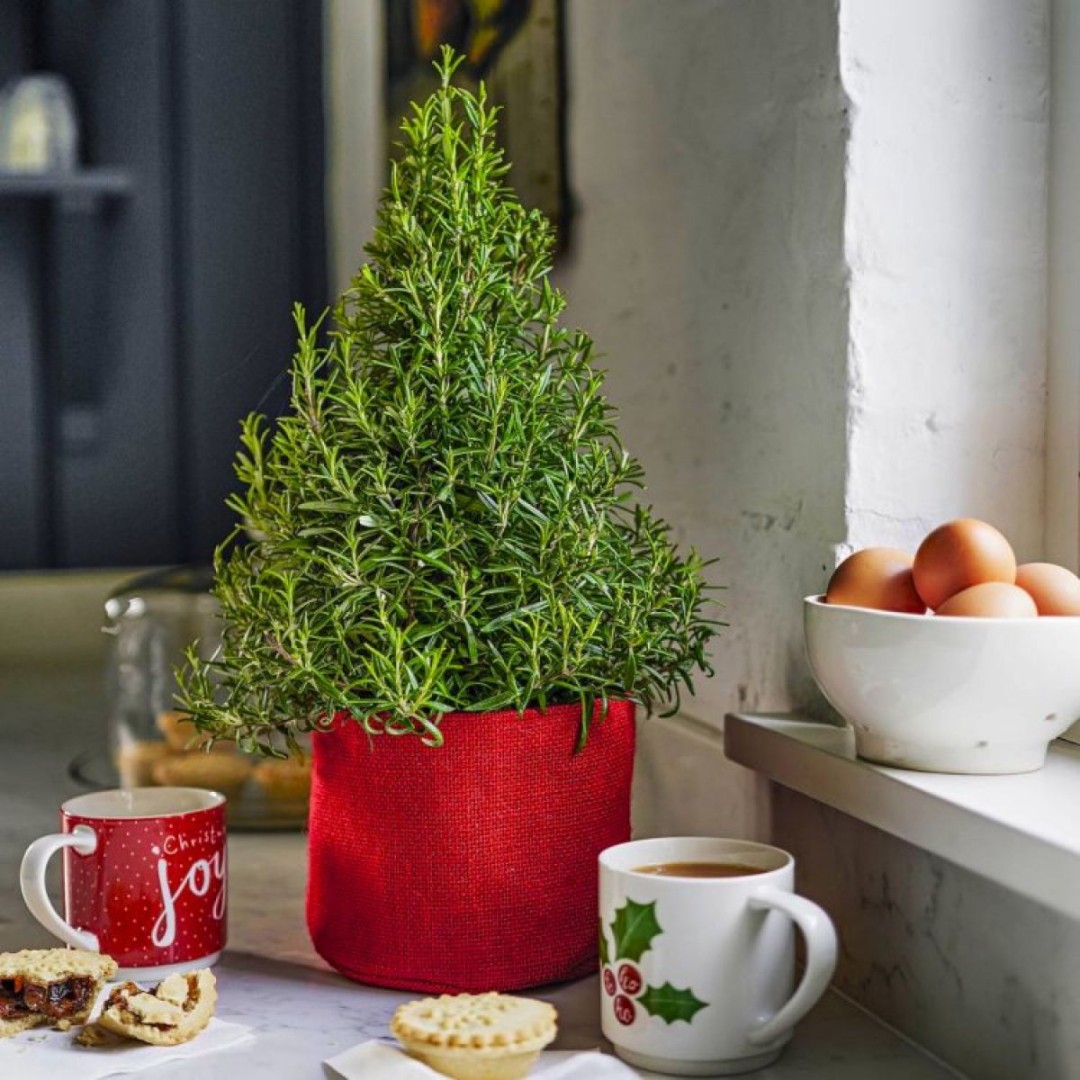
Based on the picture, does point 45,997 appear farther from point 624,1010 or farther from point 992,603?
point 992,603

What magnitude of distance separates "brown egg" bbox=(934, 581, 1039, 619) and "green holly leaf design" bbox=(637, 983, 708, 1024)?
192 millimetres

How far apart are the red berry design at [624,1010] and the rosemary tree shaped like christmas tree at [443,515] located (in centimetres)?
13

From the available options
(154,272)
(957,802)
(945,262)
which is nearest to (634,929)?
(957,802)

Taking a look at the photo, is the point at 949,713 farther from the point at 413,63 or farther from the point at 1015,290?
the point at 413,63

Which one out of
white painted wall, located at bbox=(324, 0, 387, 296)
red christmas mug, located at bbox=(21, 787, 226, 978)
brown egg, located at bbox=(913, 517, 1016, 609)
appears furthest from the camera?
white painted wall, located at bbox=(324, 0, 387, 296)

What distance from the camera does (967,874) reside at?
66 cm

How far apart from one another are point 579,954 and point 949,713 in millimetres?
221

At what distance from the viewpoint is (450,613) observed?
2.31 ft

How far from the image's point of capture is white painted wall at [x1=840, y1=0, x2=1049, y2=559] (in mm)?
772

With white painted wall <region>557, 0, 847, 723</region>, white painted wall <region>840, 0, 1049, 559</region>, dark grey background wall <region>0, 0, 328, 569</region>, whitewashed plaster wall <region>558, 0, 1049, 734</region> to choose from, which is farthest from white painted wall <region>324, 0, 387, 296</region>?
white painted wall <region>840, 0, 1049, 559</region>

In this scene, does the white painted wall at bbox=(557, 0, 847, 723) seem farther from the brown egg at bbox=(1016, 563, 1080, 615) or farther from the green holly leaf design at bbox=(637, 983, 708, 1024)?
the green holly leaf design at bbox=(637, 983, 708, 1024)

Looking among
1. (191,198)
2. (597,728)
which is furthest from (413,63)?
(597,728)

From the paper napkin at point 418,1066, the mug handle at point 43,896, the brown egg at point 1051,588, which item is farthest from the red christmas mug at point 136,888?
the brown egg at point 1051,588

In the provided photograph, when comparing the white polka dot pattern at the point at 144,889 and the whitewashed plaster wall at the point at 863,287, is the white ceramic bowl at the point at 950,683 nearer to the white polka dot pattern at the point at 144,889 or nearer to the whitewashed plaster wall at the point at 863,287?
the whitewashed plaster wall at the point at 863,287
